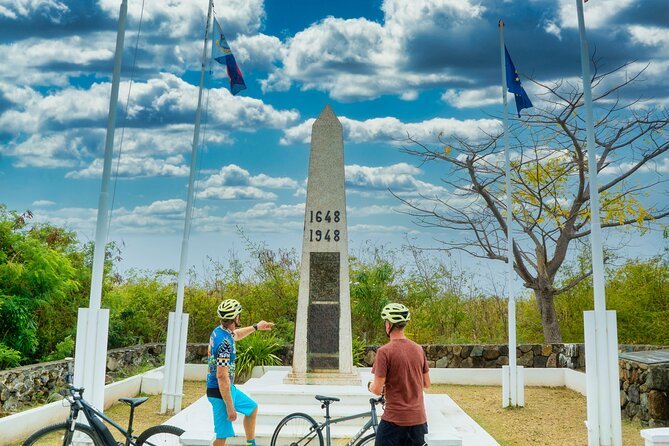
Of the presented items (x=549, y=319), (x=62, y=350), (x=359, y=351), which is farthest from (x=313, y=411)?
(x=549, y=319)

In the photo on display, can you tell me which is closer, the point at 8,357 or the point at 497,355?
the point at 8,357

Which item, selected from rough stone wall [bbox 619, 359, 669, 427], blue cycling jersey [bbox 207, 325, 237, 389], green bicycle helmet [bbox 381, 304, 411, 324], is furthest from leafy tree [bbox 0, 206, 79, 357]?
rough stone wall [bbox 619, 359, 669, 427]

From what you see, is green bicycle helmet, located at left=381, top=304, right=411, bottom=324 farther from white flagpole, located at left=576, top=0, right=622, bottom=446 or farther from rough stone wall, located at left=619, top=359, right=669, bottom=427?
rough stone wall, located at left=619, top=359, right=669, bottom=427

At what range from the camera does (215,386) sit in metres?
5.75

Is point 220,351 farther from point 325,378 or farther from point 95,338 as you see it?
point 325,378

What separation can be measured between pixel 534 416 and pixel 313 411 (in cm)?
377

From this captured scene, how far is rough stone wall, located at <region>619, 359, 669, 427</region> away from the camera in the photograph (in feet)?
31.8

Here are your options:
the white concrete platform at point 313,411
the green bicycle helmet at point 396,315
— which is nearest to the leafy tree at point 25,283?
the white concrete platform at point 313,411

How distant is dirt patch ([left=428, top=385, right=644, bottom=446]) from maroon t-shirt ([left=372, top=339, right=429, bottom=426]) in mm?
4831

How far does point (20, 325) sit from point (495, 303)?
35.8ft

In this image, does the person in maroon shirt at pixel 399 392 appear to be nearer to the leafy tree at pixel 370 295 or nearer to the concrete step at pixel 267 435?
the concrete step at pixel 267 435

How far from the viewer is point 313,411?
9.22 meters

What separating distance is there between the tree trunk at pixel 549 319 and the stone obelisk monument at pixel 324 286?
23.6 feet

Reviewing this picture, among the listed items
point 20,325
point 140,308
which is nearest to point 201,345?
point 140,308
